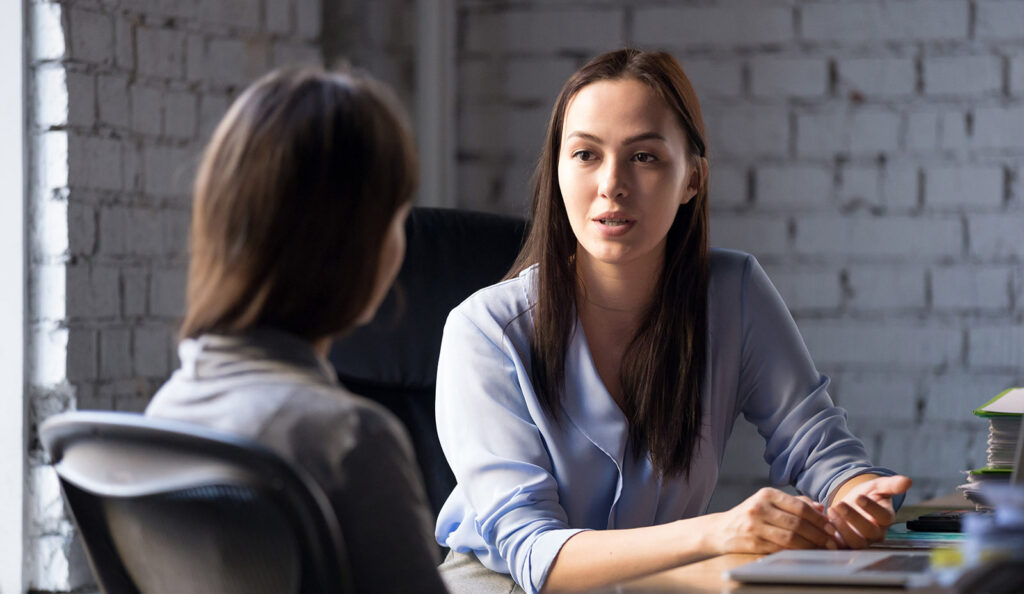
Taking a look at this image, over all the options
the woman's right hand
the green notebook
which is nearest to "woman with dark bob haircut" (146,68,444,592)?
the woman's right hand

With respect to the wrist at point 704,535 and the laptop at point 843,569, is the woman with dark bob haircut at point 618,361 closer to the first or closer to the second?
the wrist at point 704,535

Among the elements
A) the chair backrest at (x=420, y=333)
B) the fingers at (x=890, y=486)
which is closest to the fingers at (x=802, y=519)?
the fingers at (x=890, y=486)

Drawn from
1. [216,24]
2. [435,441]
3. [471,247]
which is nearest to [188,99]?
[216,24]

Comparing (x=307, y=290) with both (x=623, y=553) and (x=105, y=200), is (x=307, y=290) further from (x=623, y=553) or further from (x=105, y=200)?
(x=105, y=200)

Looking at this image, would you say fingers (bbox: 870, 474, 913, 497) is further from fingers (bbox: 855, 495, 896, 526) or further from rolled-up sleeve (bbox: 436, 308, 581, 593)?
rolled-up sleeve (bbox: 436, 308, 581, 593)

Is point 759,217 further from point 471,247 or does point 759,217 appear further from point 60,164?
point 60,164

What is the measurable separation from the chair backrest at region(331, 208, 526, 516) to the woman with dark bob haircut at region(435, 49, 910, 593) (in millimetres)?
199

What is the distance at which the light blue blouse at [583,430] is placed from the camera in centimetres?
129

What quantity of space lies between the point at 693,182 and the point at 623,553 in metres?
0.57

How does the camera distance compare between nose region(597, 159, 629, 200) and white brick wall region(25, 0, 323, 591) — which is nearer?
nose region(597, 159, 629, 200)

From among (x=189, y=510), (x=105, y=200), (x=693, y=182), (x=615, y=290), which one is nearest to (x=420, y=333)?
(x=615, y=290)

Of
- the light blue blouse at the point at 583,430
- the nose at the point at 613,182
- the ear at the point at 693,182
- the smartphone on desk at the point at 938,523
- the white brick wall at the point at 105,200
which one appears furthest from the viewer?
the white brick wall at the point at 105,200

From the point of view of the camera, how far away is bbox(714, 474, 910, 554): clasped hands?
106cm

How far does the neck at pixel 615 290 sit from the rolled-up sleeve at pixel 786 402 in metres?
0.14
